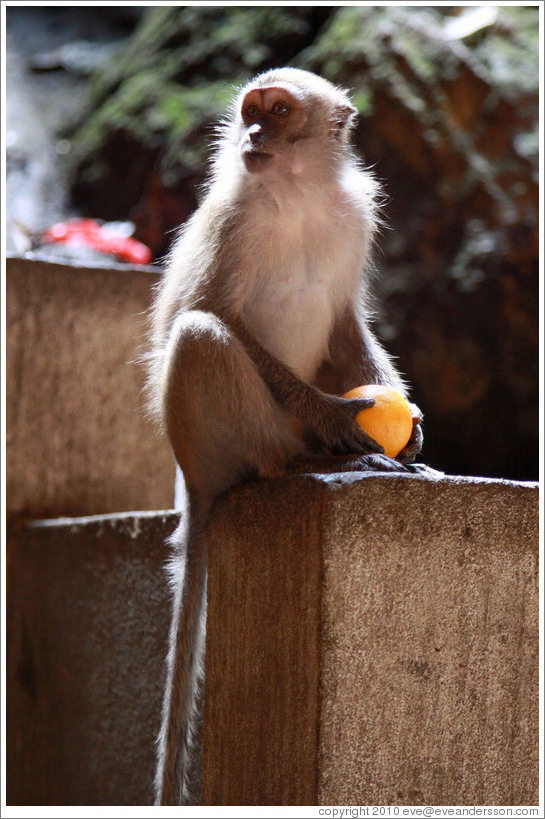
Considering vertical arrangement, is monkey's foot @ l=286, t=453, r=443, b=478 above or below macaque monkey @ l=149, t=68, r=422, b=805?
below

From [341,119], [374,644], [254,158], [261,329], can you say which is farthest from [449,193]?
[374,644]

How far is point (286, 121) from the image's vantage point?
3641mm

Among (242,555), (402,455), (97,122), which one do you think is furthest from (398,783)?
(97,122)

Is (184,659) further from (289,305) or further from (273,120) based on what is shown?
(273,120)

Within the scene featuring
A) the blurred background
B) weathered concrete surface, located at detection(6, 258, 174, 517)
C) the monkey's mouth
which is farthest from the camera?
the blurred background

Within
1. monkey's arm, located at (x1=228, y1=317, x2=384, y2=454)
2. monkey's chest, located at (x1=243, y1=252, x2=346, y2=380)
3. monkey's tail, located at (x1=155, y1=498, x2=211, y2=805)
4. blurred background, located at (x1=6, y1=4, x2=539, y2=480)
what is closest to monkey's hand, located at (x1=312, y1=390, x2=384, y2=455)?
monkey's arm, located at (x1=228, y1=317, x2=384, y2=454)

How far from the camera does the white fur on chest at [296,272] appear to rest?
3.45 m

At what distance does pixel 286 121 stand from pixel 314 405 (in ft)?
3.78

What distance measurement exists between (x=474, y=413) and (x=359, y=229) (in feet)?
20.2

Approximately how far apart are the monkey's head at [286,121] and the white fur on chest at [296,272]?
187 mm

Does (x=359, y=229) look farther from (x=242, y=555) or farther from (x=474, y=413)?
(x=474, y=413)

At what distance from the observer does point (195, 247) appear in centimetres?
358

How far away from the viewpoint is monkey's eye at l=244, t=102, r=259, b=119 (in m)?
3.64

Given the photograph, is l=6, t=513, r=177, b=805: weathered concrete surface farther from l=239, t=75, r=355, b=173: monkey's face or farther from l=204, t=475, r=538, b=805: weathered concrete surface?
l=239, t=75, r=355, b=173: monkey's face
